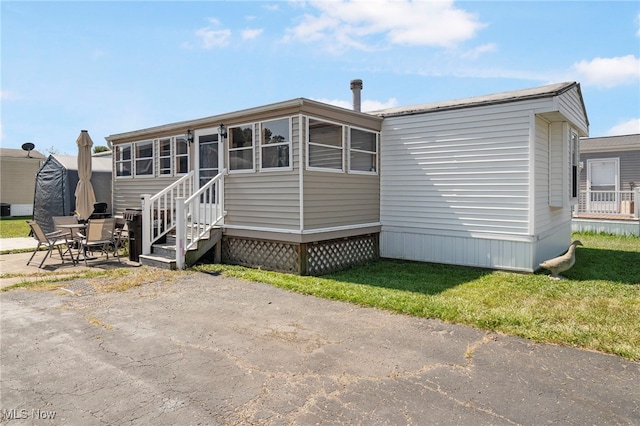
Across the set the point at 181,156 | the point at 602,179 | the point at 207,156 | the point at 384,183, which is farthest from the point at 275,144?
the point at 602,179

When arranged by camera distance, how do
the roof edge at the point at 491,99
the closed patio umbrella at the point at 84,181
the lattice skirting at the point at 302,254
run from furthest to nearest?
the closed patio umbrella at the point at 84,181 → the lattice skirting at the point at 302,254 → the roof edge at the point at 491,99

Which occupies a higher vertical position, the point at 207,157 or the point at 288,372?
the point at 207,157

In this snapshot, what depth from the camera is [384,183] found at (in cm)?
972

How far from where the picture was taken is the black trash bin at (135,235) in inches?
360

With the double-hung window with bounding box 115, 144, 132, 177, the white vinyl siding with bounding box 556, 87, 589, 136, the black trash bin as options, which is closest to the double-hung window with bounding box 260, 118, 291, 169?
the black trash bin

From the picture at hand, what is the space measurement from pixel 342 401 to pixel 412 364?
98 centimetres

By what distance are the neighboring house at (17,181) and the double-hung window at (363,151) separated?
25116 millimetres

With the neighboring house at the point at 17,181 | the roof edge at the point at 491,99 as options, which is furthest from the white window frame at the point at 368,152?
the neighboring house at the point at 17,181

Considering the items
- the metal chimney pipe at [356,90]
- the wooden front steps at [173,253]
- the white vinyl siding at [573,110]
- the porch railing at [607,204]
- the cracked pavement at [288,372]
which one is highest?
the metal chimney pipe at [356,90]

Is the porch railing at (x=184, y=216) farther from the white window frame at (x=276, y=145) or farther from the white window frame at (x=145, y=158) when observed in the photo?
the white window frame at (x=145, y=158)

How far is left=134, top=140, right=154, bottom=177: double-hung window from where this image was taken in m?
11.8

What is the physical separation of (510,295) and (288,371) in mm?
4246

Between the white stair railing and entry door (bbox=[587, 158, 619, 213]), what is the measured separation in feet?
49.4

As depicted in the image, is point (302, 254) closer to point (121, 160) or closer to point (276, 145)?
point (276, 145)
